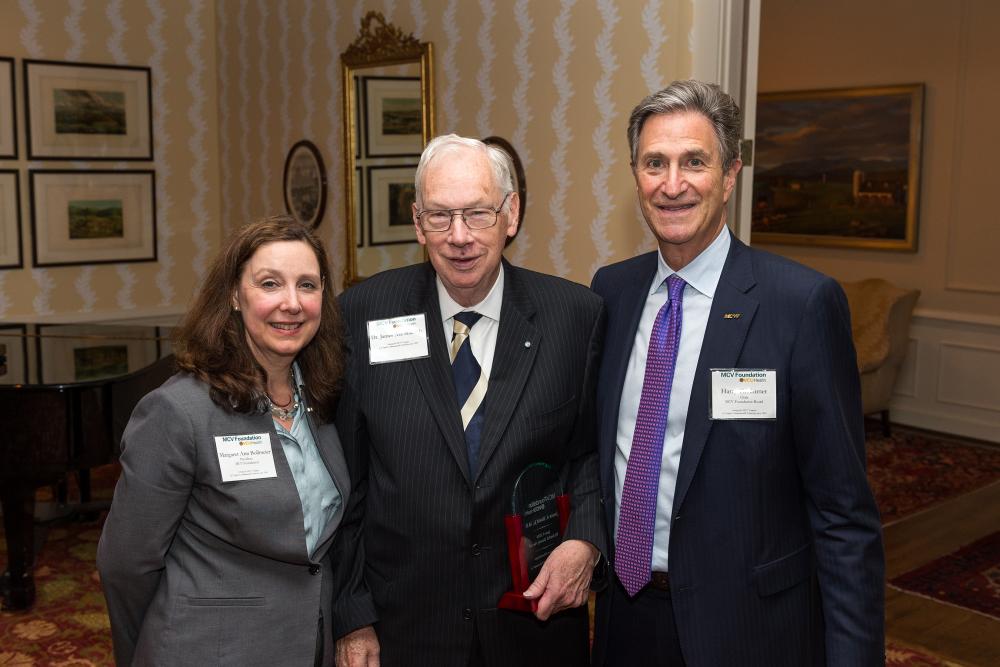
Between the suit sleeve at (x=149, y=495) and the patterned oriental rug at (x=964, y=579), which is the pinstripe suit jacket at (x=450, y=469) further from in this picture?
the patterned oriental rug at (x=964, y=579)

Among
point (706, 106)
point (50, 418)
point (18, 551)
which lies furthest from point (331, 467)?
point (18, 551)

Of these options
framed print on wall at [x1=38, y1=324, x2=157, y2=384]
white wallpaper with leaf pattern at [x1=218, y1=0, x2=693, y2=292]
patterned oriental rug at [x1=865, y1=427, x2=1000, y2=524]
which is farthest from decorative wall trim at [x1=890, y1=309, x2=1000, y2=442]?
framed print on wall at [x1=38, y1=324, x2=157, y2=384]

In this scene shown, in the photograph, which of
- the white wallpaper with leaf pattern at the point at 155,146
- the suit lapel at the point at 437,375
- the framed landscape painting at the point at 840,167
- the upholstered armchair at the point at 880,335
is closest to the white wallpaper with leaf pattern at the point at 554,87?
the white wallpaper with leaf pattern at the point at 155,146

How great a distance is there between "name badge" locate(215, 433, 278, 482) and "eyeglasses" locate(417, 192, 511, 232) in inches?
21.3

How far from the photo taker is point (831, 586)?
1.90 meters

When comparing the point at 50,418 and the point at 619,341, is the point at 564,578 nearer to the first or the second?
the point at 619,341

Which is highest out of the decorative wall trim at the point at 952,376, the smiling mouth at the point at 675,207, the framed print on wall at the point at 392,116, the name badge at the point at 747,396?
the framed print on wall at the point at 392,116

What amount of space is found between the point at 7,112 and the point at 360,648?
16.3 ft

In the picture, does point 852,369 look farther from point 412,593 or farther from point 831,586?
point 412,593

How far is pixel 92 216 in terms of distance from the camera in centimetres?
627

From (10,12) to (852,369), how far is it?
5.63m

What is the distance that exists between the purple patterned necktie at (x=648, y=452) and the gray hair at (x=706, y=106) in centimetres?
29

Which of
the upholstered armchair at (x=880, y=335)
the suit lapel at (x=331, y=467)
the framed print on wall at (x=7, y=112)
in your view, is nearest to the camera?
the suit lapel at (x=331, y=467)

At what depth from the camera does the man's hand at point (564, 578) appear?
2.02 metres
